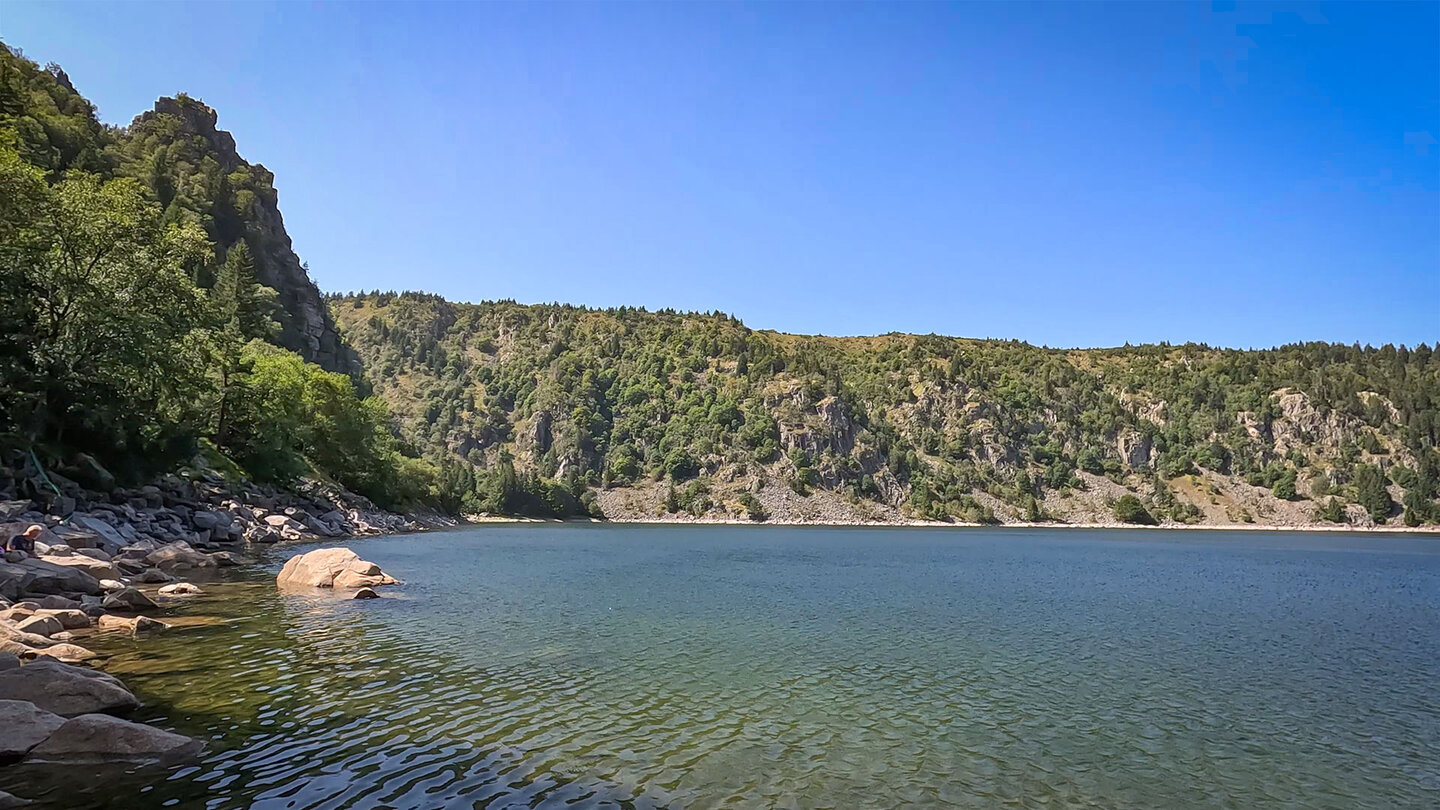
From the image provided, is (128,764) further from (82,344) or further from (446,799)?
(82,344)

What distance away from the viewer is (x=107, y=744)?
578 inches

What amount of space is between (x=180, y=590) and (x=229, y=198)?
156 meters

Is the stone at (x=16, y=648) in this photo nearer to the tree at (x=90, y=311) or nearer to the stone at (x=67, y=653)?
the stone at (x=67, y=653)

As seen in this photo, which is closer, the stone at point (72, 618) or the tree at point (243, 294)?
the stone at point (72, 618)

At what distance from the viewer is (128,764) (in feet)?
46.9

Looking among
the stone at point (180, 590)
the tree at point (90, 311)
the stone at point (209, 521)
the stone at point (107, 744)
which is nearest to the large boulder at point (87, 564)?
the stone at point (180, 590)

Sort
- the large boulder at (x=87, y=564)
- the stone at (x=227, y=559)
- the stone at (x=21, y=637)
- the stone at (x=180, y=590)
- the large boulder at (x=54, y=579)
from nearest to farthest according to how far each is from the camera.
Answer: the stone at (x=21, y=637) → the large boulder at (x=54, y=579) → the large boulder at (x=87, y=564) → the stone at (x=180, y=590) → the stone at (x=227, y=559)

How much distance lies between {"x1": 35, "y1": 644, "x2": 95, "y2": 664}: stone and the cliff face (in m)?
134

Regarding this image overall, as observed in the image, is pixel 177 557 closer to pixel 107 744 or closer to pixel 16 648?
pixel 16 648

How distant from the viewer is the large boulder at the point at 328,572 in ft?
130

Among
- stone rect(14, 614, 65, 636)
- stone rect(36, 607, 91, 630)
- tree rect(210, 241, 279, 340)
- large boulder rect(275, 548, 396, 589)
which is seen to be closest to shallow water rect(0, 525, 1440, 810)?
stone rect(14, 614, 65, 636)

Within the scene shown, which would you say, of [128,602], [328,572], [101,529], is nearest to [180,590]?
[128,602]

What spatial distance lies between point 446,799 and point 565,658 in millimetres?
12968

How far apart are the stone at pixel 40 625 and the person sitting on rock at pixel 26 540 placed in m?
10.3
